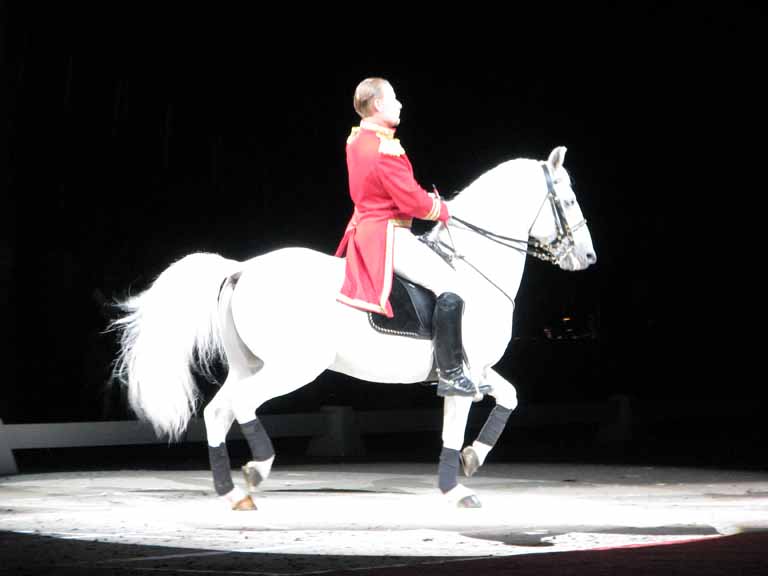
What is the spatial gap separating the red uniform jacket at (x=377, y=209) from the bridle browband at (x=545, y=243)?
21 centimetres

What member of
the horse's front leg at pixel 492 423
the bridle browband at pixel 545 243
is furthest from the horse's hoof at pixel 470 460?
the bridle browband at pixel 545 243

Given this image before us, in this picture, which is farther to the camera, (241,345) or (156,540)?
(241,345)

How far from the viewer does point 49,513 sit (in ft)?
28.6

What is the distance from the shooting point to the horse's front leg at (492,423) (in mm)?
9328

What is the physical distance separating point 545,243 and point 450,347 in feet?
3.63

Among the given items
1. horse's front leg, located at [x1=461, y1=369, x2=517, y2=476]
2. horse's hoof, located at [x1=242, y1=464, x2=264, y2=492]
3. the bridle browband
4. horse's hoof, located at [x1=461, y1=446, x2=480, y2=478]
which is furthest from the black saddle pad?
horse's hoof, located at [x1=242, y1=464, x2=264, y2=492]

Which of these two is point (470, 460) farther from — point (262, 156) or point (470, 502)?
point (262, 156)

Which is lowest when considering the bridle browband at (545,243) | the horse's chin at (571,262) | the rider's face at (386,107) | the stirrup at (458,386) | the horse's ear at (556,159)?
the stirrup at (458,386)

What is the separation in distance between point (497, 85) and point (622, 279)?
29.5 feet

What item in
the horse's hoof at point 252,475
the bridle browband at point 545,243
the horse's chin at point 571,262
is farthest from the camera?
the horse's chin at point 571,262

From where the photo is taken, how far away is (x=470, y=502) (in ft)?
29.5

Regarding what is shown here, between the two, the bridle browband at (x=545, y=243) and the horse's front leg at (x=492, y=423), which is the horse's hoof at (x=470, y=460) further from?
the bridle browband at (x=545, y=243)

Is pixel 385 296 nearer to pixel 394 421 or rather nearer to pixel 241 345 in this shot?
pixel 241 345

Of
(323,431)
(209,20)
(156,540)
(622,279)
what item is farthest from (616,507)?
(622,279)
